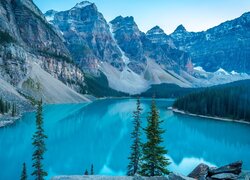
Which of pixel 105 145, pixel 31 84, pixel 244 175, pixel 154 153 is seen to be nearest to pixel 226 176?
pixel 244 175

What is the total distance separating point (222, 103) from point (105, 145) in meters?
80.1

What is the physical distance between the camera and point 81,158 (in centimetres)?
6412

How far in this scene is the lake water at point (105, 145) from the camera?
5881cm

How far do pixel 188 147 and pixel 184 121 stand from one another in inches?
1940

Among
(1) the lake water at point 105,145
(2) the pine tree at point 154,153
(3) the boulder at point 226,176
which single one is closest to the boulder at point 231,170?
(3) the boulder at point 226,176

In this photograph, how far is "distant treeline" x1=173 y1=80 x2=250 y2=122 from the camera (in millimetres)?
134500

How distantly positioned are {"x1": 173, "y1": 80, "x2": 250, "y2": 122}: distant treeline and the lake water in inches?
460

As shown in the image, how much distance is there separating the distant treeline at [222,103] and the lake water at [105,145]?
1168cm

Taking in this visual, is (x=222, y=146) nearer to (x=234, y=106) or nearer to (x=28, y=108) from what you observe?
(x=234, y=106)

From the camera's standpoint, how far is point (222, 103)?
469 feet

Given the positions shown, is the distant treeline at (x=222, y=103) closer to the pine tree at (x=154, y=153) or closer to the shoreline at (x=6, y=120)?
the shoreline at (x=6, y=120)

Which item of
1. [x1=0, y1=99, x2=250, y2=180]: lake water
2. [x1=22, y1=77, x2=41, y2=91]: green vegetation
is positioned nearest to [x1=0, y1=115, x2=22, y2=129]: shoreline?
[x1=0, y1=99, x2=250, y2=180]: lake water

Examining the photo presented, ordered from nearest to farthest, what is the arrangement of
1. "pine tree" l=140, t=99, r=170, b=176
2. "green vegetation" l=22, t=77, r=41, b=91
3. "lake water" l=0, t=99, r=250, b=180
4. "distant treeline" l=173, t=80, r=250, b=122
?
1. "pine tree" l=140, t=99, r=170, b=176
2. "lake water" l=0, t=99, r=250, b=180
3. "distant treeline" l=173, t=80, r=250, b=122
4. "green vegetation" l=22, t=77, r=41, b=91

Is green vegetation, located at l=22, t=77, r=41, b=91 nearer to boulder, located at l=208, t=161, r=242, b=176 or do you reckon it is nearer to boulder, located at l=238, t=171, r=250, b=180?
boulder, located at l=208, t=161, r=242, b=176
